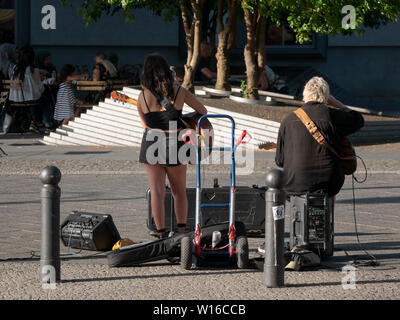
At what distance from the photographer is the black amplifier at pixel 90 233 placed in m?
7.95

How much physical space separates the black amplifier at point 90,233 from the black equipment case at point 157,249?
61 centimetres

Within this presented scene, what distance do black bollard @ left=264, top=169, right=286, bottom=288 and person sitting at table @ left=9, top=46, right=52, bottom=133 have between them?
1227 cm

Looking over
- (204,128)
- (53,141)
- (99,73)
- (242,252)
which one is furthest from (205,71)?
(242,252)

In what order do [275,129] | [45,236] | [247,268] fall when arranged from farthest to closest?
1. [275,129]
2. [247,268]
3. [45,236]

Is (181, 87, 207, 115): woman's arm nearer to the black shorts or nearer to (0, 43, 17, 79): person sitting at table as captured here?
the black shorts

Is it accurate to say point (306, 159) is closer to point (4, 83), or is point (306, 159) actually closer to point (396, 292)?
point (396, 292)

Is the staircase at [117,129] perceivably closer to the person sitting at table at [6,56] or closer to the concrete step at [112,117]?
the concrete step at [112,117]

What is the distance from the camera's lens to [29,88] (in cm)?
1819

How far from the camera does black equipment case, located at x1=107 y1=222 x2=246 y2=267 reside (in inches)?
285

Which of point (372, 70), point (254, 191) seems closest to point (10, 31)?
point (372, 70)

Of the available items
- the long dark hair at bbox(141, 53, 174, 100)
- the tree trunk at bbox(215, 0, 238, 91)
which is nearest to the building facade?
the tree trunk at bbox(215, 0, 238, 91)

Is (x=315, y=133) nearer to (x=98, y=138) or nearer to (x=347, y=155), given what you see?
(x=347, y=155)

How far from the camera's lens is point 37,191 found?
11336 millimetres

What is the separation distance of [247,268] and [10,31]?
2131 cm
